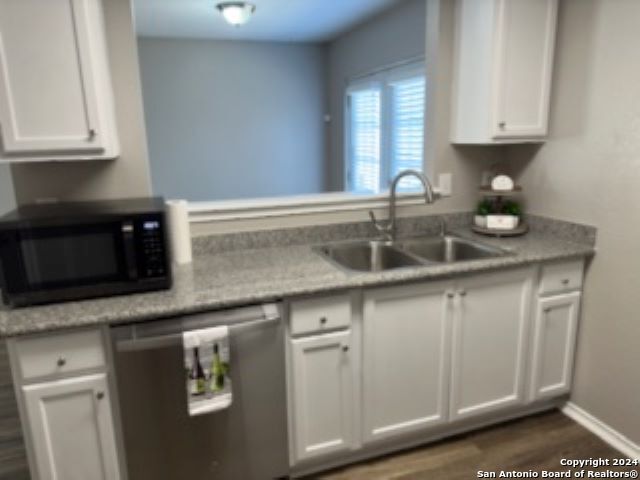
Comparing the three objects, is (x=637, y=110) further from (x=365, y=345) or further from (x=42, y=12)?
(x=42, y=12)

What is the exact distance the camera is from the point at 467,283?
202cm

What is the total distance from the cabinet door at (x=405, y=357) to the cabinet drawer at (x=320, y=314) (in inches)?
3.9

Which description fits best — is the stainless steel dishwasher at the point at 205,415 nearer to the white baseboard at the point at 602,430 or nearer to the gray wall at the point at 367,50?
the white baseboard at the point at 602,430

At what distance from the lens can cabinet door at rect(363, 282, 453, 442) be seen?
193 centimetres

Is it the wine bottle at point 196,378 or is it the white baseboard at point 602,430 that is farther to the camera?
the white baseboard at point 602,430

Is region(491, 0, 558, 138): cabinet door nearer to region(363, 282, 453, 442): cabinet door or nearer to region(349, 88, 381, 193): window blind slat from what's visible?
region(363, 282, 453, 442): cabinet door

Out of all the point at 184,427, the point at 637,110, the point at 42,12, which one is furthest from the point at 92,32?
the point at 637,110

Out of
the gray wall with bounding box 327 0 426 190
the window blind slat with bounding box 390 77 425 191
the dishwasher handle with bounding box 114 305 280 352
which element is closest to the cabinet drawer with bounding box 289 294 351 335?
the dishwasher handle with bounding box 114 305 280 352

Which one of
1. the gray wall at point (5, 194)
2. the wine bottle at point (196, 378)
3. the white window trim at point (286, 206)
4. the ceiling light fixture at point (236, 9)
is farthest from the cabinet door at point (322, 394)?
the gray wall at point (5, 194)

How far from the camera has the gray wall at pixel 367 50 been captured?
381cm

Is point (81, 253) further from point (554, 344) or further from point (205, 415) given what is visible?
point (554, 344)

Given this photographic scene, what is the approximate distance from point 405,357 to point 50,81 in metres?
1.74

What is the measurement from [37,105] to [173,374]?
3.50 ft

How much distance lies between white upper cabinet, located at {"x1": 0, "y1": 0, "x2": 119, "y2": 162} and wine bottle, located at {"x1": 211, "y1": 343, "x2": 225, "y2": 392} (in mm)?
902
